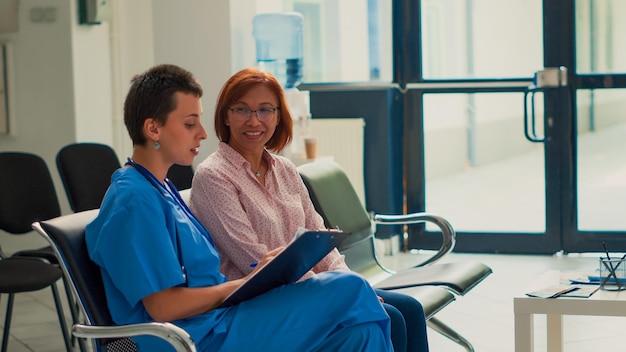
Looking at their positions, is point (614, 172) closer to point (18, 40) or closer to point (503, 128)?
point (503, 128)

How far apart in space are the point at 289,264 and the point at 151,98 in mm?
540

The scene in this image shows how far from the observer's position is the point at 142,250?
7.66ft

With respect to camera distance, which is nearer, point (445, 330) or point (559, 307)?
point (559, 307)

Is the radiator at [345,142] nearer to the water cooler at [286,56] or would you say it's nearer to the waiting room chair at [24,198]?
the water cooler at [286,56]

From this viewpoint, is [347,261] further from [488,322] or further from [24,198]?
[24,198]

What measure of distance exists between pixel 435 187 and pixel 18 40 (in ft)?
9.68

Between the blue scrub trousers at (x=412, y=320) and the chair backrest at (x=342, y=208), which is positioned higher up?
the chair backrest at (x=342, y=208)

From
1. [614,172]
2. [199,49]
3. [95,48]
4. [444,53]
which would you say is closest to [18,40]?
[95,48]

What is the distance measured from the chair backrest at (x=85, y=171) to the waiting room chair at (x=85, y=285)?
2.14m

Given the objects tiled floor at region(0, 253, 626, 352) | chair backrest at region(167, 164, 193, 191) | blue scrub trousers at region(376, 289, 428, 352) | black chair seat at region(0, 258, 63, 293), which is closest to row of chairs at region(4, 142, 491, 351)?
blue scrub trousers at region(376, 289, 428, 352)

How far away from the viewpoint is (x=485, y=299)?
5.28 m

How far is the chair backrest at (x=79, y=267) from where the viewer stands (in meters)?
2.48

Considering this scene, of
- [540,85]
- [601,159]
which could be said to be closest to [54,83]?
[540,85]

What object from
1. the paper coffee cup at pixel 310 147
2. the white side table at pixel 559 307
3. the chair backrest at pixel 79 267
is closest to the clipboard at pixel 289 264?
the chair backrest at pixel 79 267
